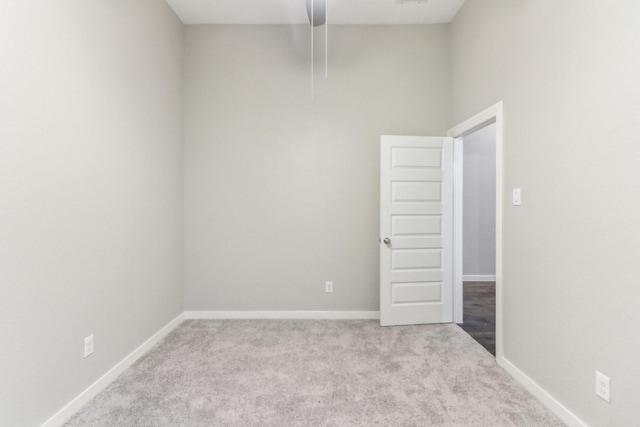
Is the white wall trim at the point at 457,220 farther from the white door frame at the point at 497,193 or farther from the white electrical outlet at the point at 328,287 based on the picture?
the white electrical outlet at the point at 328,287

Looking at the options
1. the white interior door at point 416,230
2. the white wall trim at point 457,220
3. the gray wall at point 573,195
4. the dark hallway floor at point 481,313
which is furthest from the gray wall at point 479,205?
the gray wall at point 573,195

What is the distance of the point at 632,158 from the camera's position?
1.38m

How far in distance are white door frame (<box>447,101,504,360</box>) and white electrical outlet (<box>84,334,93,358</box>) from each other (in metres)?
3.02

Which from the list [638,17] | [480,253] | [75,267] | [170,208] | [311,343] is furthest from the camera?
[480,253]

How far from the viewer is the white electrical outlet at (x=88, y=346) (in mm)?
1921

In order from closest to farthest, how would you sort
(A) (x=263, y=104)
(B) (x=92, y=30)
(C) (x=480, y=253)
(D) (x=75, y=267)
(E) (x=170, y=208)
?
1. (D) (x=75, y=267)
2. (B) (x=92, y=30)
3. (E) (x=170, y=208)
4. (A) (x=263, y=104)
5. (C) (x=480, y=253)

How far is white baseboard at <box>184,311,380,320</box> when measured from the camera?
336 centimetres

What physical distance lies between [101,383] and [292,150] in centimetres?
261

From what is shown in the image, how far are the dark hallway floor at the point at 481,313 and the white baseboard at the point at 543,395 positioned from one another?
310 mm

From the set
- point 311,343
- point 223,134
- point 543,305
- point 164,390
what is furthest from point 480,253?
point 164,390

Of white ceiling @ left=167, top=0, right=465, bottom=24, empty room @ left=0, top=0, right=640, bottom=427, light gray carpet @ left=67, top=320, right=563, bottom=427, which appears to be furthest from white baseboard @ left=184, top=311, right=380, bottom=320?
white ceiling @ left=167, top=0, right=465, bottom=24

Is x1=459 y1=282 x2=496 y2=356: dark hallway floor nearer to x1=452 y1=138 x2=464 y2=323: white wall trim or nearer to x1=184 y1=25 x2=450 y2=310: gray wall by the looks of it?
x1=452 y1=138 x2=464 y2=323: white wall trim

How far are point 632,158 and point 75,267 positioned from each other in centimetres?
311

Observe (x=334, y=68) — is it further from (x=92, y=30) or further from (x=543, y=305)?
(x=543, y=305)
